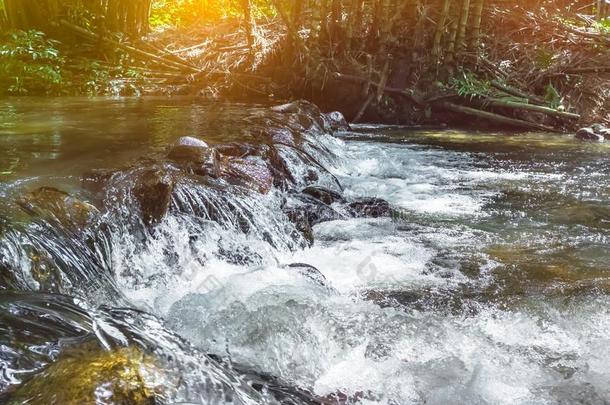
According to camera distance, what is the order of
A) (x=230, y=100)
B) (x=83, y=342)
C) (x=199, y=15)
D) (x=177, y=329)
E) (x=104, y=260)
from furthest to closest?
1. (x=199, y=15)
2. (x=230, y=100)
3. (x=104, y=260)
4. (x=177, y=329)
5. (x=83, y=342)

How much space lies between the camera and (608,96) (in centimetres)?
1093

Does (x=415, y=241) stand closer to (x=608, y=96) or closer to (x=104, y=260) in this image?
(x=104, y=260)

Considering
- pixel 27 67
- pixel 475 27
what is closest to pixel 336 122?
pixel 475 27

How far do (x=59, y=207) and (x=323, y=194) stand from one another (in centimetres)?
268

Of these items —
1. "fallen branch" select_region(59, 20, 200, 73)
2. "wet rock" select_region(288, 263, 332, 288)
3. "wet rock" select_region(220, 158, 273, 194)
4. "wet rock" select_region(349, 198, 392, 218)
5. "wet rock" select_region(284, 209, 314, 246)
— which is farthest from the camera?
"fallen branch" select_region(59, 20, 200, 73)

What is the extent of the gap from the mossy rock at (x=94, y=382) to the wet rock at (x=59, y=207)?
1.84 m

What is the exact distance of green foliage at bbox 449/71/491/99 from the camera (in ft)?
35.1

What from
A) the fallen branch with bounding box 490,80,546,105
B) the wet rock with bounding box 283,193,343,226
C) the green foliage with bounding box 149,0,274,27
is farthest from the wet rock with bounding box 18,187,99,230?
the green foliage with bounding box 149,0,274,27

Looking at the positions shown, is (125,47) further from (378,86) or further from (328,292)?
(328,292)

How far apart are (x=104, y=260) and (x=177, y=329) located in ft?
2.81

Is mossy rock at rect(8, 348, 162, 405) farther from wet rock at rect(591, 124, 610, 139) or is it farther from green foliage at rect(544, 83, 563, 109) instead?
green foliage at rect(544, 83, 563, 109)

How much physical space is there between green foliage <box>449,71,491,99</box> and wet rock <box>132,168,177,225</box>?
7.71 metres

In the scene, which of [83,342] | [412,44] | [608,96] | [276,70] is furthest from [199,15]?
[83,342]

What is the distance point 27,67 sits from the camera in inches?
478
